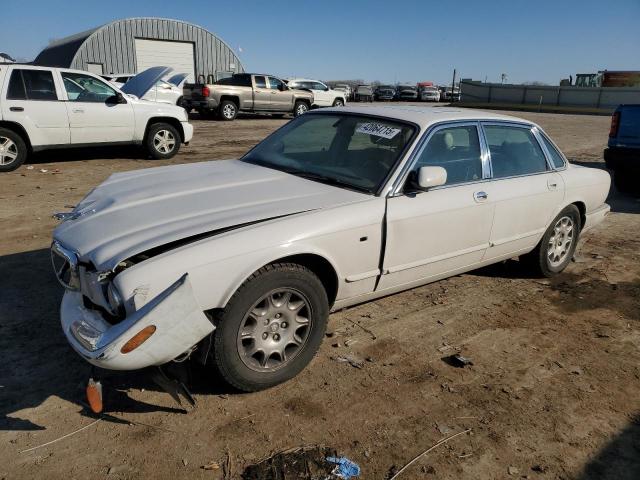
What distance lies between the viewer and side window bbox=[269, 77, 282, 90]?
20.9 metres

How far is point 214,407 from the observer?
2869 mm

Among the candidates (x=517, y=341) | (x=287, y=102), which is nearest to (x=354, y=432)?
(x=517, y=341)

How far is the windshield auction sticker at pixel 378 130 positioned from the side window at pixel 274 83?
58.7 ft

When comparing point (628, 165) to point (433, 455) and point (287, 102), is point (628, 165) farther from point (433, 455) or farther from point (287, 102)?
point (287, 102)

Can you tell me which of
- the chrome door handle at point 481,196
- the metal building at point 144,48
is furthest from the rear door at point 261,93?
the chrome door handle at point 481,196

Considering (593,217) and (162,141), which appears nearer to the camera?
(593,217)

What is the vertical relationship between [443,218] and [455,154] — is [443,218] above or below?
below

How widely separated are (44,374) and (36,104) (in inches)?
284

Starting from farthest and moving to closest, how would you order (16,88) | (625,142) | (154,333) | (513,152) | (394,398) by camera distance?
(16,88), (625,142), (513,152), (394,398), (154,333)

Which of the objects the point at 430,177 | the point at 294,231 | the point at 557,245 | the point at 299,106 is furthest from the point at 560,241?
the point at 299,106

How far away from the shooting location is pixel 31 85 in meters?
8.73

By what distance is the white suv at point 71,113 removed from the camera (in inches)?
339

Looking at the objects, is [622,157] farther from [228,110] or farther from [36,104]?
[228,110]

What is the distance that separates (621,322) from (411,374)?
6.94 feet
